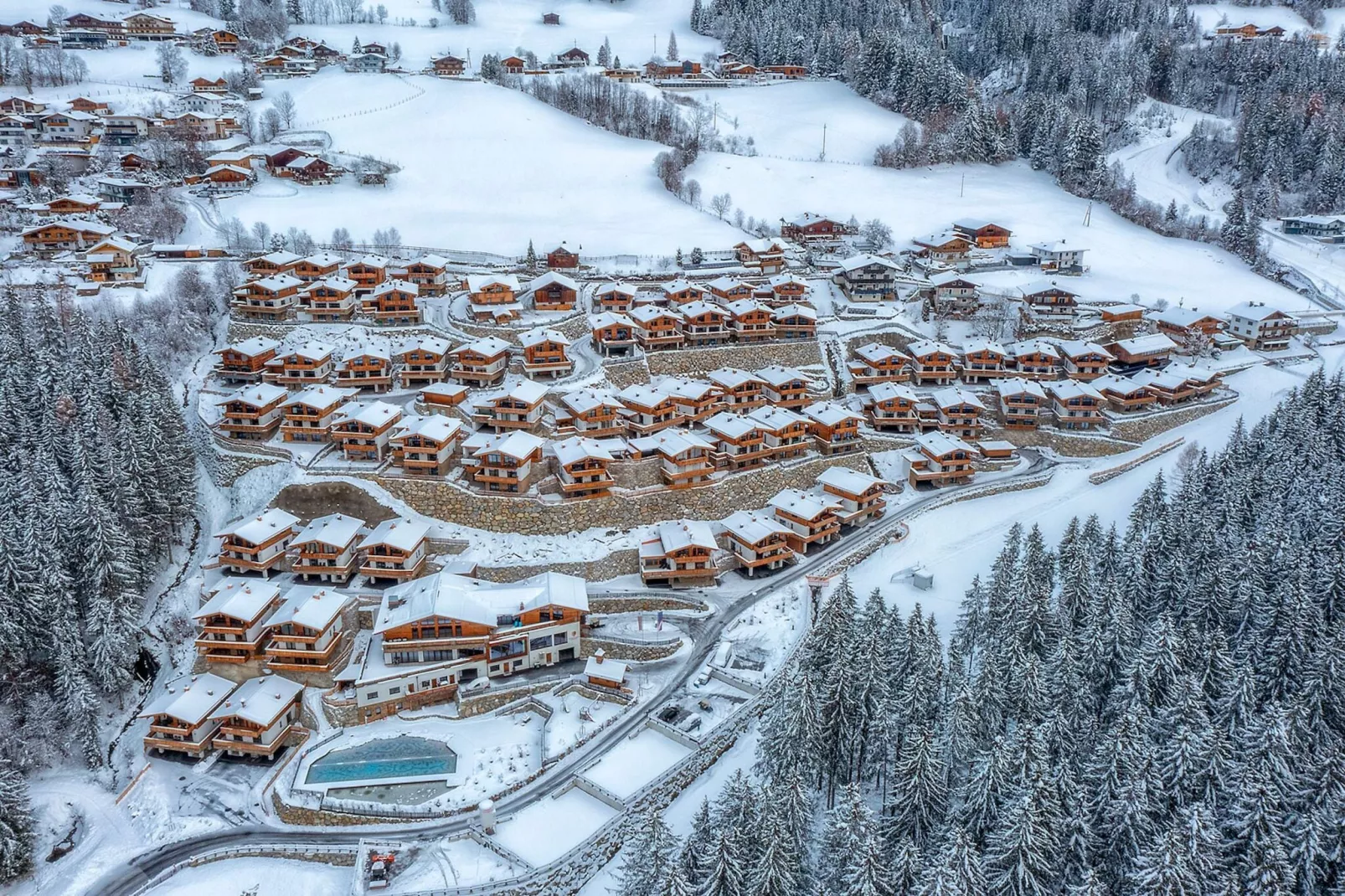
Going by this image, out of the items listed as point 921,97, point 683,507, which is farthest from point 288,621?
point 921,97

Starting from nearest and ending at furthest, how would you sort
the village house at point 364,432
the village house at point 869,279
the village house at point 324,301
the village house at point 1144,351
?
1. the village house at point 364,432
2. the village house at point 324,301
3. the village house at point 1144,351
4. the village house at point 869,279

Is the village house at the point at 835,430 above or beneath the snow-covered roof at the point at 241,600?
above

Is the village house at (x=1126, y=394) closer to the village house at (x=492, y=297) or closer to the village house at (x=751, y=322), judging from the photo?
the village house at (x=751, y=322)

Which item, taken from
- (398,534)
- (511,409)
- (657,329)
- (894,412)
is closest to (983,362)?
(894,412)

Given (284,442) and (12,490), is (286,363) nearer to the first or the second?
(284,442)

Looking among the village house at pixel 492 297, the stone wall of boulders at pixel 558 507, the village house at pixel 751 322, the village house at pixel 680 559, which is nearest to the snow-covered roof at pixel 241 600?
the stone wall of boulders at pixel 558 507

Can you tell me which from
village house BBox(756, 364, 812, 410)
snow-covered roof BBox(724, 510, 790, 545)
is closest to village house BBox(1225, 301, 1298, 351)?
village house BBox(756, 364, 812, 410)
